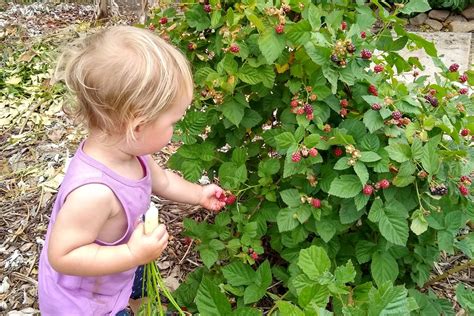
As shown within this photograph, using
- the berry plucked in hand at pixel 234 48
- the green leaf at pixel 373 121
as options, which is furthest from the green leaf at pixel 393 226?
the berry plucked in hand at pixel 234 48

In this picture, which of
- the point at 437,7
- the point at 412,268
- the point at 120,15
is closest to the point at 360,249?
the point at 412,268

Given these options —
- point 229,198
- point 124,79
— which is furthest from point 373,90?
point 124,79

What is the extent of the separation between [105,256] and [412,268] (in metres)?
0.93

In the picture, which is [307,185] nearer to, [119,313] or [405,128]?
[405,128]

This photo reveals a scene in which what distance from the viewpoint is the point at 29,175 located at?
2.83 metres

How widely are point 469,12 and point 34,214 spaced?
4.88 meters

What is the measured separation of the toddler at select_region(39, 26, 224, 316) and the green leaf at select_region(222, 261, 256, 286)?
0.33 metres

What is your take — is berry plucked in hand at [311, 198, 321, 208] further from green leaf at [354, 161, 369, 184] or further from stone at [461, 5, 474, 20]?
stone at [461, 5, 474, 20]

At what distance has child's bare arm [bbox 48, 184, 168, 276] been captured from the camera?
52.8 inches

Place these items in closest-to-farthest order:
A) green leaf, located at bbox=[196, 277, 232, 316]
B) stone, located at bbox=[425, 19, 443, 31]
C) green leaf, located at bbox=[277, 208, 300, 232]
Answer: green leaf, located at bbox=[196, 277, 232, 316] → green leaf, located at bbox=[277, 208, 300, 232] → stone, located at bbox=[425, 19, 443, 31]

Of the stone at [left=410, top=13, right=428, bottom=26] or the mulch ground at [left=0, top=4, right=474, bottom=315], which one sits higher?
the mulch ground at [left=0, top=4, right=474, bottom=315]

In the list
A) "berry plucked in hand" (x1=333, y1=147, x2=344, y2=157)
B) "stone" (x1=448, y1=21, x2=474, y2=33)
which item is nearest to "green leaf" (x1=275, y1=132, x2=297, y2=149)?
"berry plucked in hand" (x1=333, y1=147, x2=344, y2=157)

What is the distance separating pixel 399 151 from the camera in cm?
137

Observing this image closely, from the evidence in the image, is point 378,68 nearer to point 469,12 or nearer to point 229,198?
point 229,198
